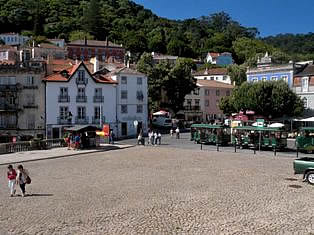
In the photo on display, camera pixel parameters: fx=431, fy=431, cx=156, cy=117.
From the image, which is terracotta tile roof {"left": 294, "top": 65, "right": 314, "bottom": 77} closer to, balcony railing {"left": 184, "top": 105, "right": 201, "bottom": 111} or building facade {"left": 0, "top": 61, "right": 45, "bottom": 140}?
balcony railing {"left": 184, "top": 105, "right": 201, "bottom": 111}

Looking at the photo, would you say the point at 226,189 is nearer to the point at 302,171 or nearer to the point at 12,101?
the point at 302,171

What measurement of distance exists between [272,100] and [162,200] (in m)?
40.3

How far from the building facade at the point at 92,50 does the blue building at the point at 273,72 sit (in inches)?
2914

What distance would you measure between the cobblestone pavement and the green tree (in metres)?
26.6

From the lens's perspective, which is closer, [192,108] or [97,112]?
[97,112]

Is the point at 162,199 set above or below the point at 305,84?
below

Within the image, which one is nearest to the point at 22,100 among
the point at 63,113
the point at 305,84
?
the point at 63,113

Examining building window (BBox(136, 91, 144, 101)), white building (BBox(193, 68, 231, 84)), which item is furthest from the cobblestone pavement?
white building (BBox(193, 68, 231, 84))

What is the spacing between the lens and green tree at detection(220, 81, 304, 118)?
54250mm

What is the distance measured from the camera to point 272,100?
180 ft

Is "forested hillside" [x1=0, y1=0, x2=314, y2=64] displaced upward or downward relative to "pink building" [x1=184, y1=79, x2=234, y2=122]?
upward

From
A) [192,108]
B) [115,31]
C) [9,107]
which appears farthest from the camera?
[115,31]

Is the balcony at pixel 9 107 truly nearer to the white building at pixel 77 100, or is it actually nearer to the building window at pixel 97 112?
the white building at pixel 77 100

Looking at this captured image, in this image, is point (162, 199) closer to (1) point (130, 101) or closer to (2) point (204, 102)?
(1) point (130, 101)
